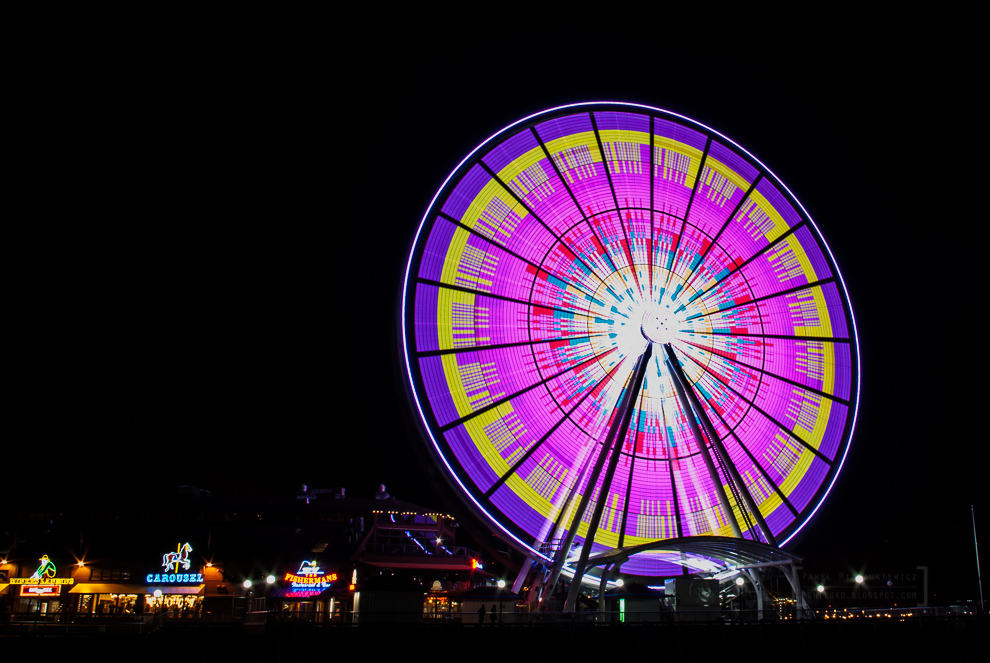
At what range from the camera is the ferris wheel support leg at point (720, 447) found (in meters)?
17.3

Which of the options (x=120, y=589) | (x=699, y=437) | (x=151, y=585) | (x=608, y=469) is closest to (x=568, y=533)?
(x=608, y=469)

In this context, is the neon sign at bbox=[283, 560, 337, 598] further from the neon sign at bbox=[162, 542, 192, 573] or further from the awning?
the neon sign at bbox=[162, 542, 192, 573]

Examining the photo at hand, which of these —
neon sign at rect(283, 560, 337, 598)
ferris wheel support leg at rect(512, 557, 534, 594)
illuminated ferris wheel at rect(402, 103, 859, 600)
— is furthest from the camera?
neon sign at rect(283, 560, 337, 598)

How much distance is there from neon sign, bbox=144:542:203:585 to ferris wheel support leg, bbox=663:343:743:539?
23.4 m

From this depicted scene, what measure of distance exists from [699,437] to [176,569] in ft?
79.3

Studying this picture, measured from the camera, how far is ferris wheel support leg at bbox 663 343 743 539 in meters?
17.4

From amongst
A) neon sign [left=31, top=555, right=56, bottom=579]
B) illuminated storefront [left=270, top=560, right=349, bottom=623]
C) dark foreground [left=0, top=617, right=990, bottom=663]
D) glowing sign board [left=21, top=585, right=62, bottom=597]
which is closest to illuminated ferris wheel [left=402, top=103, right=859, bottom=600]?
dark foreground [left=0, top=617, right=990, bottom=663]

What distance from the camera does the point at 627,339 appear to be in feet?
63.1

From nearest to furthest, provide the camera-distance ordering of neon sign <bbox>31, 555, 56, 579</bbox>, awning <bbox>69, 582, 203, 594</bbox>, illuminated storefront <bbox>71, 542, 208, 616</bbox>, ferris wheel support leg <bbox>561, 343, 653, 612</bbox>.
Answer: ferris wheel support leg <bbox>561, 343, 653, 612</bbox>
illuminated storefront <bbox>71, 542, 208, 616</bbox>
awning <bbox>69, 582, 203, 594</bbox>
neon sign <bbox>31, 555, 56, 579</bbox>

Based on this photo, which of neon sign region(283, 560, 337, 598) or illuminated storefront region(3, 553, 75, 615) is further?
illuminated storefront region(3, 553, 75, 615)

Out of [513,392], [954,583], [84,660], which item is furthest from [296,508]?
[954,583]

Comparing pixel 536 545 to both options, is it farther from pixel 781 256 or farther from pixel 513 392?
pixel 781 256

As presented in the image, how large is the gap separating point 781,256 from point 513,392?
30.6 ft

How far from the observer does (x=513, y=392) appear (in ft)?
57.6
